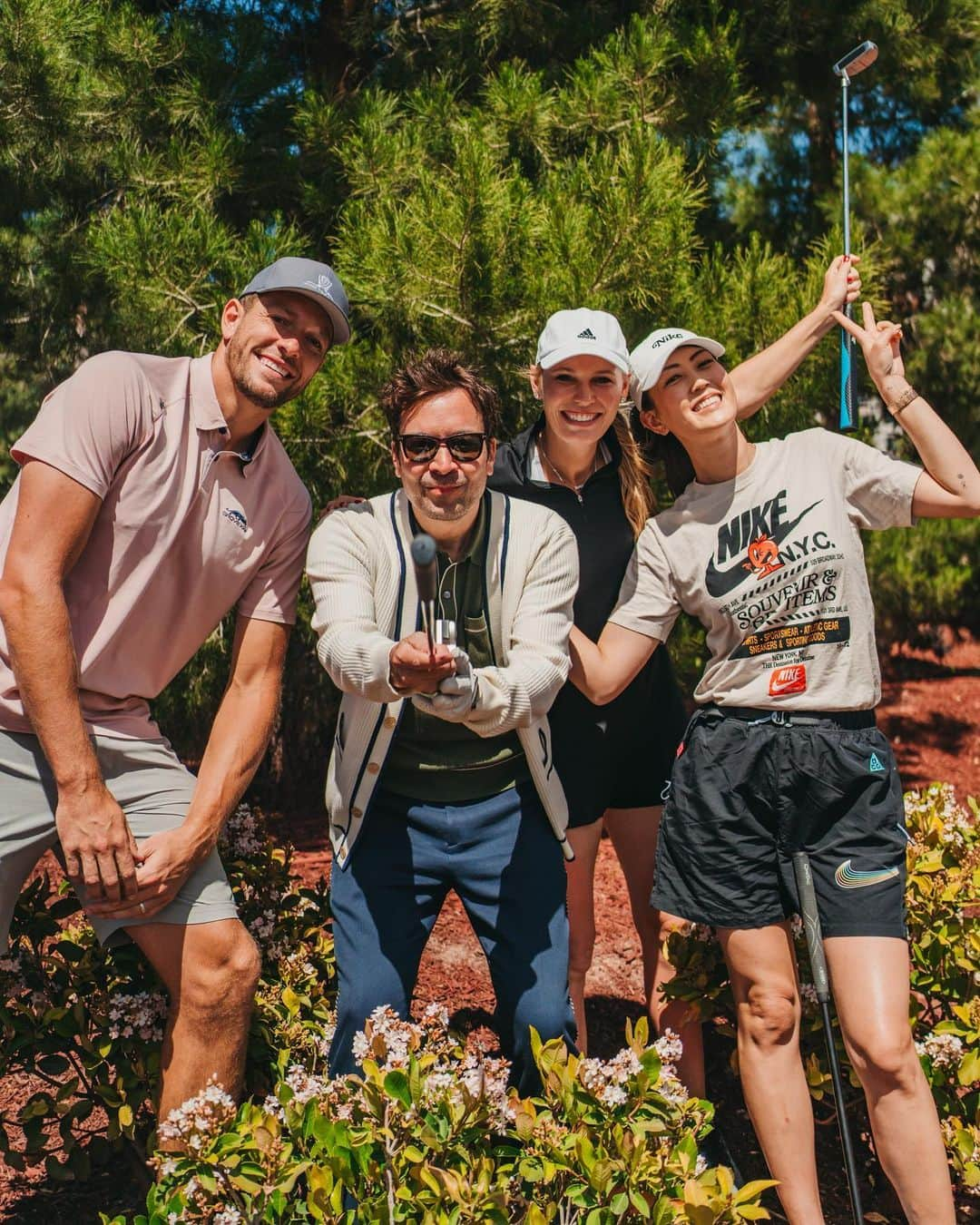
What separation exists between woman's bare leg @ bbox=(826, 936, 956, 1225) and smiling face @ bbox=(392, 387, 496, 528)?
1.26 m

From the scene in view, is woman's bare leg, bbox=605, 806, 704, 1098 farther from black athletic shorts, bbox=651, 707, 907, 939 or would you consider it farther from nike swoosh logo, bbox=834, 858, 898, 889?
nike swoosh logo, bbox=834, 858, 898, 889

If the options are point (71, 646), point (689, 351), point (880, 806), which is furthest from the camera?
point (689, 351)

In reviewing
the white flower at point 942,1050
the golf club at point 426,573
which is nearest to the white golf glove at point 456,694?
the golf club at point 426,573

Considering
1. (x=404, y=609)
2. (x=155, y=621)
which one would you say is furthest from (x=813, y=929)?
(x=155, y=621)

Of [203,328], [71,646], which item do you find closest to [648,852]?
[71,646]

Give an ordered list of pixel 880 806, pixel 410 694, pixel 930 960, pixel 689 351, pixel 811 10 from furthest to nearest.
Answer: pixel 811 10
pixel 930 960
pixel 689 351
pixel 880 806
pixel 410 694

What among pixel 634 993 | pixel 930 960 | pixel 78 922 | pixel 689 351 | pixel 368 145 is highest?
pixel 368 145

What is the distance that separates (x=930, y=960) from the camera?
9.57ft

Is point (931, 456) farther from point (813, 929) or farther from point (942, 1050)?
point (942, 1050)

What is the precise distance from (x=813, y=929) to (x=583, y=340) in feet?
4.67

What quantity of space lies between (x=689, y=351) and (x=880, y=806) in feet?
3.73

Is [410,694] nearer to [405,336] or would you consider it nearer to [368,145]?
[405,336]

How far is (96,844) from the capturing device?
2359 mm

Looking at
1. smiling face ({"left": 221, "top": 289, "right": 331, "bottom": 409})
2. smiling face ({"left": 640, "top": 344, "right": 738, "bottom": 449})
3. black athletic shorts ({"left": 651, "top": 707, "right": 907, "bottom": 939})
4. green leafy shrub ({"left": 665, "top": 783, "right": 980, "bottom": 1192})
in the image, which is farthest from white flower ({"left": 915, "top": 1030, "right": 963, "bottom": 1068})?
smiling face ({"left": 221, "top": 289, "right": 331, "bottom": 409})
